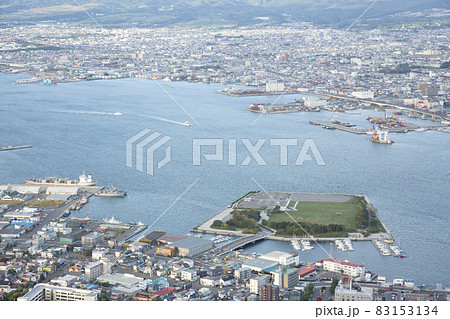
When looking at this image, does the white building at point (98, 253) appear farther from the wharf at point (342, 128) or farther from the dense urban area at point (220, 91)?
the wharf at point (342, 128)

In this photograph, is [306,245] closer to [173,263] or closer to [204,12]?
[173,263]

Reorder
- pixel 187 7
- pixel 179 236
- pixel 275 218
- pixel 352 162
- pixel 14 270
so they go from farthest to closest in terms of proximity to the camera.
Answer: pixel 187 7 < pixel 352 162 < pixel 275 218 < pixel 179 236 < pixel 14 270

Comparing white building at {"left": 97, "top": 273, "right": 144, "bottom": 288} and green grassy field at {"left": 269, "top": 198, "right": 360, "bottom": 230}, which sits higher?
green grassy field at {"left": 269, "top": 198, "right": 360, "bottom": 230}

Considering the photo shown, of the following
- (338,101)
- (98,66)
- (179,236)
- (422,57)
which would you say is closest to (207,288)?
(179,236)

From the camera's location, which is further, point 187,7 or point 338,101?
point 187,7

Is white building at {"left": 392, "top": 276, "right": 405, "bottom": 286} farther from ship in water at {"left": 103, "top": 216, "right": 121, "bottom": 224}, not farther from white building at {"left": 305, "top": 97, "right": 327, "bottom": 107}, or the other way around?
white building at {"left": 305, "top": 97, "right": 327, "bottom": 107}

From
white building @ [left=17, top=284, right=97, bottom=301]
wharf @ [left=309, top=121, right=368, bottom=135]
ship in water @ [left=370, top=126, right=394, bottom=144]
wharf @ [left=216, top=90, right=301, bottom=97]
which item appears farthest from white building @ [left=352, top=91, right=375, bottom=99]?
white building @ [left=17, top=284, right=97, bottom=301]

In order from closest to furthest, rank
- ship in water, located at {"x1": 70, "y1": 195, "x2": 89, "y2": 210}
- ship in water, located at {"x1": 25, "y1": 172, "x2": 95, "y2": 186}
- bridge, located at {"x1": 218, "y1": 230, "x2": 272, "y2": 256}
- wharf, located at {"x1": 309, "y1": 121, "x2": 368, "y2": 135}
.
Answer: bridge, located at {"x1": 218, "y1": 230, "x2": 272, "y2": 256} < ship in water, located at {"x1": 70, "y1": 195, "x2": 89, "y2": 210} < ship in water, located at {"x1": 25, "y1": 172, "x2": 95, "y2": 186} < wharf, located at {"x1": 309, "y1": 121, "x2": 368, "y2": 135}

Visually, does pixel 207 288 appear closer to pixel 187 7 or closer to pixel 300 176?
pixel 300 176
